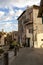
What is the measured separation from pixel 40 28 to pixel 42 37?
2.69 meters

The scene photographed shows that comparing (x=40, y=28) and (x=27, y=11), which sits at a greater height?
(x=27, y=11)

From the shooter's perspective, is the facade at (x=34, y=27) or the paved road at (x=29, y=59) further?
the facade at (x=34, y=27)

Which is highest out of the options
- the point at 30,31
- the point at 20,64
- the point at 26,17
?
the point at 26,17

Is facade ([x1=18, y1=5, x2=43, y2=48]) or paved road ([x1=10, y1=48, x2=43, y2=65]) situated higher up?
facade ([x1=18, y1=5, x2=43, y2=48])

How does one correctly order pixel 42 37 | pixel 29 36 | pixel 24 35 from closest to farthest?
pixel 42 37 < pixel 29 36 < pixel 24 35

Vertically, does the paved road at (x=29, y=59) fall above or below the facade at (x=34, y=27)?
below

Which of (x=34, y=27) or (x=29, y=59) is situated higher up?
(x=34, y=27)

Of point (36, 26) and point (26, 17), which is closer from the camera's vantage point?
point (36, 26)


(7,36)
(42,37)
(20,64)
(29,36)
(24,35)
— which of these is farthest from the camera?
(7,36)

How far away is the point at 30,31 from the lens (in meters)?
47.1

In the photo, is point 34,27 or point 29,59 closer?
point 29,59

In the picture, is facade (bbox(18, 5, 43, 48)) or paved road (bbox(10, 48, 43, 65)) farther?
facade (bbox(18, 5, 43, 48))

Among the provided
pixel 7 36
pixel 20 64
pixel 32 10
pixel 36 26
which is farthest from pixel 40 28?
pixel 20 64

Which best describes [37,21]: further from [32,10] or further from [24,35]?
[24,35]
